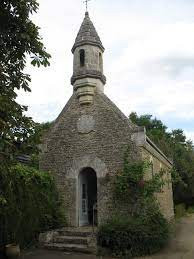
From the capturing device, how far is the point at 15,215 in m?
11.1

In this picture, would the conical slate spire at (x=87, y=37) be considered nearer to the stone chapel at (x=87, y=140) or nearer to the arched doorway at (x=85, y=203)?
the stone chapel at (x=87, y=140)

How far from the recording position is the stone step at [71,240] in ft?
38.8

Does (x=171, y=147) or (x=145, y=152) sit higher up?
(x=171, y=147)

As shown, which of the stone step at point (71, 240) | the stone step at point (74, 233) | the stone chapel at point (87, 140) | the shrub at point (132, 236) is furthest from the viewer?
the stone chapel at point (87, 140)

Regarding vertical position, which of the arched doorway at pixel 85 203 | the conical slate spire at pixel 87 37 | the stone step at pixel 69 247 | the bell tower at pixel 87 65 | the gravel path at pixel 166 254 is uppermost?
the conical slate spire at pixel 87 37

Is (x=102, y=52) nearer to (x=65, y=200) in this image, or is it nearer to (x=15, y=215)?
(x=65, y=200)

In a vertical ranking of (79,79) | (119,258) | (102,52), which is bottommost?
(119,258)

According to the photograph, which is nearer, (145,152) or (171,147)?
(145,152)

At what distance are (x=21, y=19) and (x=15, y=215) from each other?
23.4 ft

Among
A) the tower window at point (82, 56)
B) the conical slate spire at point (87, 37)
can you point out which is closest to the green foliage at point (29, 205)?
the tower window at point (82, 56)

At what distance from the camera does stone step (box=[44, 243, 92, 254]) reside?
11.3 meters

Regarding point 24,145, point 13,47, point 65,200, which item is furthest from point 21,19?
point 65,200

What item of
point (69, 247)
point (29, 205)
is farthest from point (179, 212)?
point (29, 205)

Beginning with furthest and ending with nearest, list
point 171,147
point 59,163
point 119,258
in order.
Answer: point 171,147
point 59,163
point 119,258
